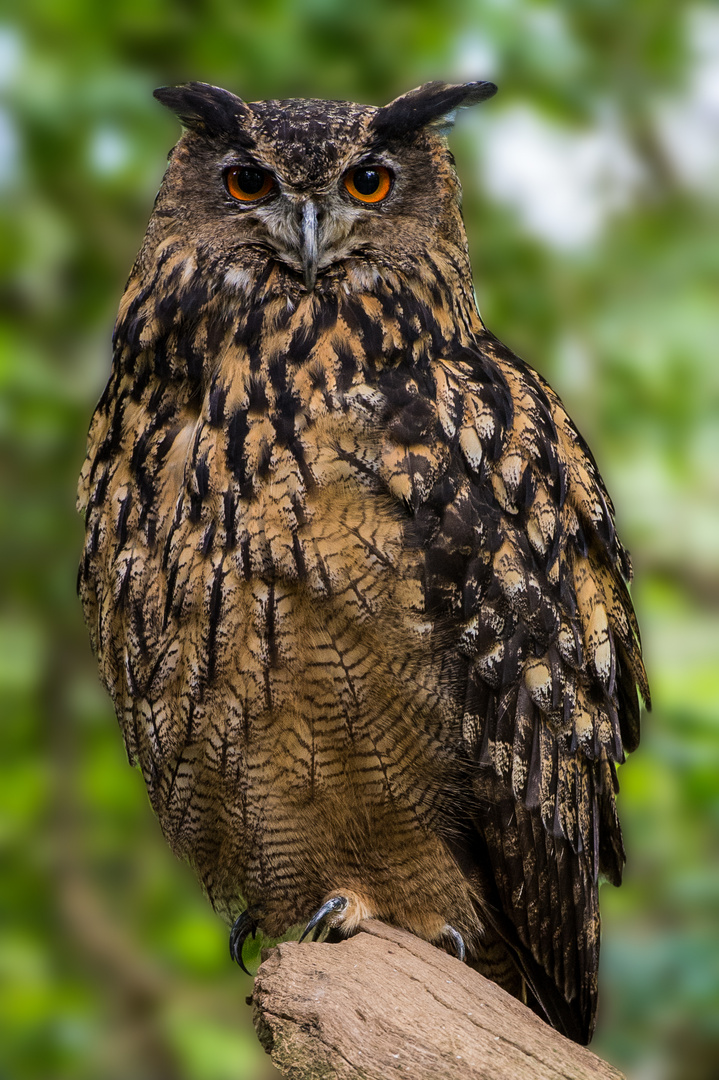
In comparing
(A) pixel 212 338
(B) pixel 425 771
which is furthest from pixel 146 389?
(B) pixel 425 771

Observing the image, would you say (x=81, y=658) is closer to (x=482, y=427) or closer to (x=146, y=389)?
(x=146, y=389)

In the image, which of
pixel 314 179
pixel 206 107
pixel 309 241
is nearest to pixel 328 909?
pixel 309 241

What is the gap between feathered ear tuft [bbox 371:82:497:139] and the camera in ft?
6.00

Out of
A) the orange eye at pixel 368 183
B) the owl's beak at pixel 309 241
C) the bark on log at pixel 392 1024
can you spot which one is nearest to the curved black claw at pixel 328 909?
the bark on log at pixel 392 1024

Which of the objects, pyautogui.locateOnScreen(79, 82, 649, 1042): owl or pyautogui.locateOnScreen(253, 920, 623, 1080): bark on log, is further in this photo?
pyautogui.locateOnScreen(79, 82, 649, 1042): owl

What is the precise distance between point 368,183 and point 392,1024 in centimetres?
129

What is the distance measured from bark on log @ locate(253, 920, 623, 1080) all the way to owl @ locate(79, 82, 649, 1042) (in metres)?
0.21

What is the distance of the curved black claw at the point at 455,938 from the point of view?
1.86 metres

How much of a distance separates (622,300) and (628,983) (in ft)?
6.51

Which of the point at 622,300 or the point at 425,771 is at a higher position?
the point at 622,300

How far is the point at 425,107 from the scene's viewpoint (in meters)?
1.87

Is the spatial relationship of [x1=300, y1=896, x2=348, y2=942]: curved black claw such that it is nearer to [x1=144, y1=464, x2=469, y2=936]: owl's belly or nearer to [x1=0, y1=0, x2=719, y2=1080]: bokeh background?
[x1=144, y1=464, x2=469, y2=936]: owl's belly

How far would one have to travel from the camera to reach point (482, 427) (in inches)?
69.5

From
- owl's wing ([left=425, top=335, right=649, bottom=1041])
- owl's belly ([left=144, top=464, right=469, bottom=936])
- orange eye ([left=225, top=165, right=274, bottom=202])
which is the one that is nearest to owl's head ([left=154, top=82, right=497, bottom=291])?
orange eye ([left=225, top=165, right=274, bottom=202])
